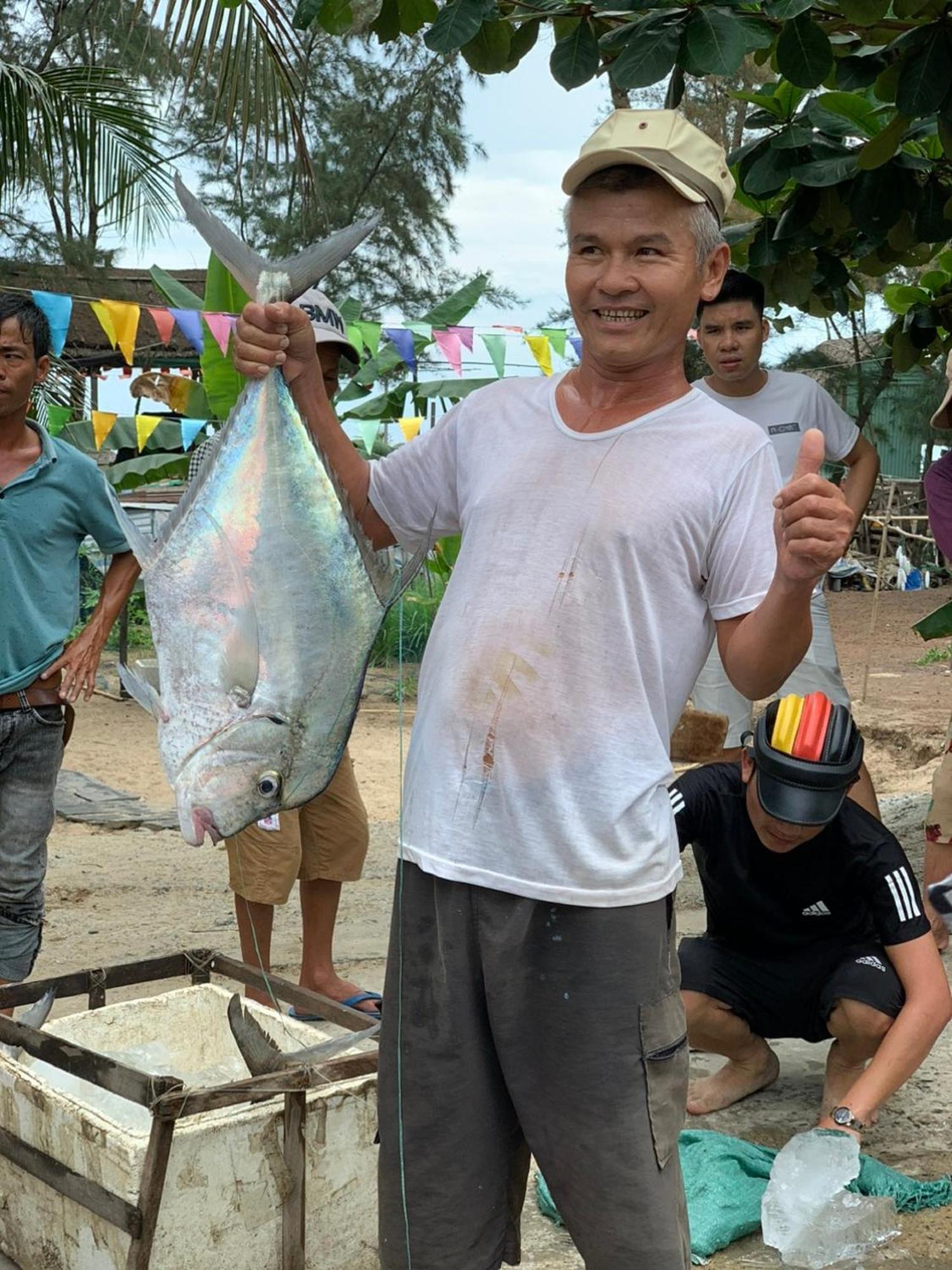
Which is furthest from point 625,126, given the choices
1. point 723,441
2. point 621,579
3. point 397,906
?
point 397,906

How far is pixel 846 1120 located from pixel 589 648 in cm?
158

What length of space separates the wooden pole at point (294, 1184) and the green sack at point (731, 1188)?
0.56 m

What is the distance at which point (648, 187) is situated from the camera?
5.62 feet

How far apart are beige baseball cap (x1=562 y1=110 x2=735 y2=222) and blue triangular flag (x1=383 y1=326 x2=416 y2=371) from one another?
21.4 feet

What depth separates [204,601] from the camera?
1.65m

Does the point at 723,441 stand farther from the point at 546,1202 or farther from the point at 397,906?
the point at 546,1202

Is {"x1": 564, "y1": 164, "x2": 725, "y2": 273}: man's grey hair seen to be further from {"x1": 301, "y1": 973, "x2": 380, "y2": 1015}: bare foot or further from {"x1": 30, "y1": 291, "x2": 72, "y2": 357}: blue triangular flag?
{"x1": 30, "y1": 291, "x2": 72, "y2": 357}: blue triangular flag

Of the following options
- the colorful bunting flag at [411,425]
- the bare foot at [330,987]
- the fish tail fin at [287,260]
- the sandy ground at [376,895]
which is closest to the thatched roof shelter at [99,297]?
the sandy ground at [376,895]

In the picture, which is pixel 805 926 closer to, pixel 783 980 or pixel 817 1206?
pixel 783 980

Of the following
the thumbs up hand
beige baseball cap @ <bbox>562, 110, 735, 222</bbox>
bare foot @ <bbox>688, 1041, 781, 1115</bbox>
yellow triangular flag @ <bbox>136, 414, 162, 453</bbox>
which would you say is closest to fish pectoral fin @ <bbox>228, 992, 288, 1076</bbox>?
bare foot @ <bbox>688, 1041, 781, 1115</bbox>

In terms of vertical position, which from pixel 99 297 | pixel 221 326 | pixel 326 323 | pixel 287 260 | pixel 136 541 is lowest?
pixel 136 541

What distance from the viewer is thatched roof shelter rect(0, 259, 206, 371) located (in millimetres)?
13008

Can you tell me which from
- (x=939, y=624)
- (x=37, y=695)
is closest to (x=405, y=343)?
(x=939, y=624)

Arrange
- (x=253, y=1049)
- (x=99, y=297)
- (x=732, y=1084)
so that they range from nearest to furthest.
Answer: (x=253, y=1049), (x=732, y=1084), (x=99, y=297)
